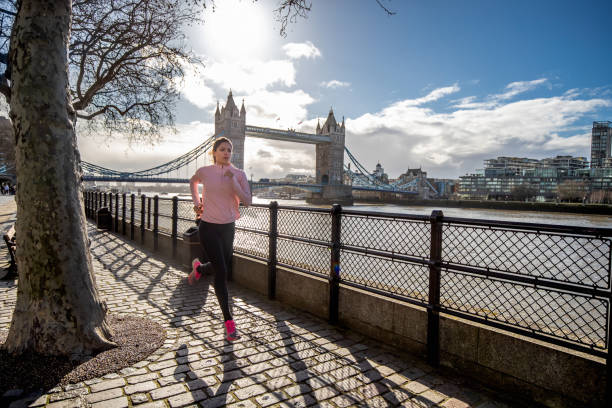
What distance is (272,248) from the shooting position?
4477 millimetres

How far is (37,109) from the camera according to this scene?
2.65 meters

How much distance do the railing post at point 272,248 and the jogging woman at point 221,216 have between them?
1045 millimetres

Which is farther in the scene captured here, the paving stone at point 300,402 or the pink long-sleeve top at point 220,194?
the pink long-sleeve top at point 220,194

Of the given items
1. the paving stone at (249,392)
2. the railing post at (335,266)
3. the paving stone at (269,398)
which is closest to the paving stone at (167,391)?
the paving stone at (249,392)

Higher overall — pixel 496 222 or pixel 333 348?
pixel 496 222

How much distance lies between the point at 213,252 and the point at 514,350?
2.28 metres

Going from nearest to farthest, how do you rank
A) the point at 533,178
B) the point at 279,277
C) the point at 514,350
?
1. the point at 514,350
2. the point at 279,277
3. the point at 533,178

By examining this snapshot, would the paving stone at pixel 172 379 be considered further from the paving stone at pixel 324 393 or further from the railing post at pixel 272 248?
the railing post at pixel 272 248

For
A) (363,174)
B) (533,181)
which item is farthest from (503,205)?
(533,181)

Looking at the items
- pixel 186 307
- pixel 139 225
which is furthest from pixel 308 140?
pixel 186 307

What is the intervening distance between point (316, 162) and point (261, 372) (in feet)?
269

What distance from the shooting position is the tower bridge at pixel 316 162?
49.1 metres

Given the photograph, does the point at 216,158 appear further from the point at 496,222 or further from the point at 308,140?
the point at 308,140

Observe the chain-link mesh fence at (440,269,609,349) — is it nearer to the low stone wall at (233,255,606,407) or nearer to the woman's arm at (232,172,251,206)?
the low stone wall at (233,255,606,407)
